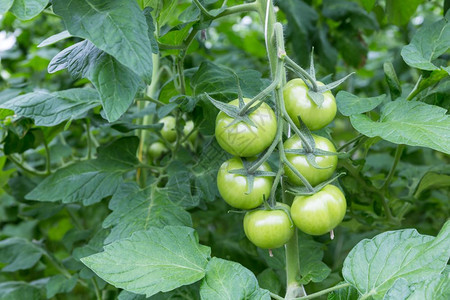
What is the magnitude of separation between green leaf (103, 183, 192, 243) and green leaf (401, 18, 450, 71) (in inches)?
20.3

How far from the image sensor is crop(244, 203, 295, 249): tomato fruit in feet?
2.56

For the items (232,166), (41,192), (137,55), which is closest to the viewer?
(137,55)

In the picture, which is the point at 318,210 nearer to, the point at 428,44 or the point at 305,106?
the point at 305,106

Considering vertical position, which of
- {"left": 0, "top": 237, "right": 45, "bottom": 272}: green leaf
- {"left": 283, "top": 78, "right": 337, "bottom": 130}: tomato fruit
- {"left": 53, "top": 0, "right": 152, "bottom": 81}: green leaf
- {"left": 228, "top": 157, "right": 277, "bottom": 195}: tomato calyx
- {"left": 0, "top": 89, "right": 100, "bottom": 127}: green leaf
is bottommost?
{"left": 0, "top": 237, "right": 45, "bottom": 272}: green leaf

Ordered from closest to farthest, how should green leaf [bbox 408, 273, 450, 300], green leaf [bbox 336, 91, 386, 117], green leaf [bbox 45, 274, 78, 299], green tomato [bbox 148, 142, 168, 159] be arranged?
green leaf [bbox 408, 273, 450, 300], green leaf [bbox 336, 91, 386, 117], green leaf [bbox 45, 274, 78, 299], green tomato [bbox 148, 142, 168, 159]

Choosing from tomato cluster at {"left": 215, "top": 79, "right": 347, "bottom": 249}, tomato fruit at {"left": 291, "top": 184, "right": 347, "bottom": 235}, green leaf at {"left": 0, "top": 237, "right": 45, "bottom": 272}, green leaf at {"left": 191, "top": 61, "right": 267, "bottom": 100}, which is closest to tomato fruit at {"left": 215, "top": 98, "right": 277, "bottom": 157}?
tomato cluster at {"left": 215, "top": 79, "right": 347, "bottom": 249}

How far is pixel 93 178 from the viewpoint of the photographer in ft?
3.64

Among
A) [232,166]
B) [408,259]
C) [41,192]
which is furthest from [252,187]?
[41,192]

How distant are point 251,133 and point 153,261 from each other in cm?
25

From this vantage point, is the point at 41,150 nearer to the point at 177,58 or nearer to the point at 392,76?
the point at 177,58

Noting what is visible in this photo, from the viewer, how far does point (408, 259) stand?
74 centimetres

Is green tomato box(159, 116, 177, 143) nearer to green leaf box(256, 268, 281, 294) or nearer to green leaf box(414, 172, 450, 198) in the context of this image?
green leaf box(256, 268, 281, 294)

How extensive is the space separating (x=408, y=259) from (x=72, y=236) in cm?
98

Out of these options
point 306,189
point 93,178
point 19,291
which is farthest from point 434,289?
point 19,291
